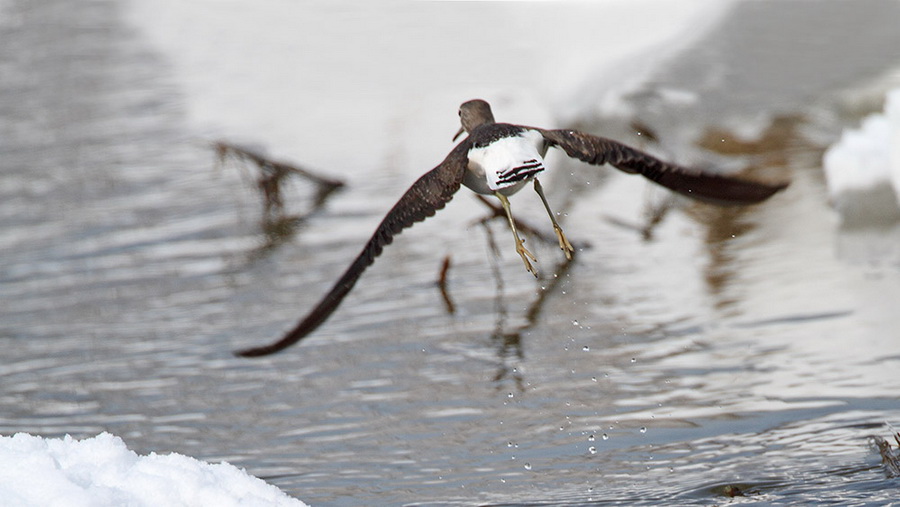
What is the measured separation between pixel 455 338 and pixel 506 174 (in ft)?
7.91

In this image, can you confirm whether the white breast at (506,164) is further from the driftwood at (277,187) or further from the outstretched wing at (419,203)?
the driftwood at (277,187)

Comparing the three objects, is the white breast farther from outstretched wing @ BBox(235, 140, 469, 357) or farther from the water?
the water

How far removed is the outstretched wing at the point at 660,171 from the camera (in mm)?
4543

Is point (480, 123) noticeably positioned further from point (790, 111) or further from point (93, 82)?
point (93, 82)

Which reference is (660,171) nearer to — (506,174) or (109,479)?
(506,174)

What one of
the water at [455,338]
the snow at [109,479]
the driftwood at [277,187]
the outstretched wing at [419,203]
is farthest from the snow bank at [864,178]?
the snow at [109,479]

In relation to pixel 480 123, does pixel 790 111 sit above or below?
above

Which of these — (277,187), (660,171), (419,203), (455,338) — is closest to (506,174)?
(419,203)

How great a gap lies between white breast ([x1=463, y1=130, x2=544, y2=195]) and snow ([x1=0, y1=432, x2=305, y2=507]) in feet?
3.96

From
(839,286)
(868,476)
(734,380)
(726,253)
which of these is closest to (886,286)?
(839,286)

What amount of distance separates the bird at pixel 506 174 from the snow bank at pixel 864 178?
310 centimetres

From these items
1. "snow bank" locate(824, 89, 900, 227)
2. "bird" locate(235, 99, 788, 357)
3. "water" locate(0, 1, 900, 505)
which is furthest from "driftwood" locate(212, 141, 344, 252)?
"bird" locate(235, 99, 788, 357)

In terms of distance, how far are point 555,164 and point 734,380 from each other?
15.3 feet

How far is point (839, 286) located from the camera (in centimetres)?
682
